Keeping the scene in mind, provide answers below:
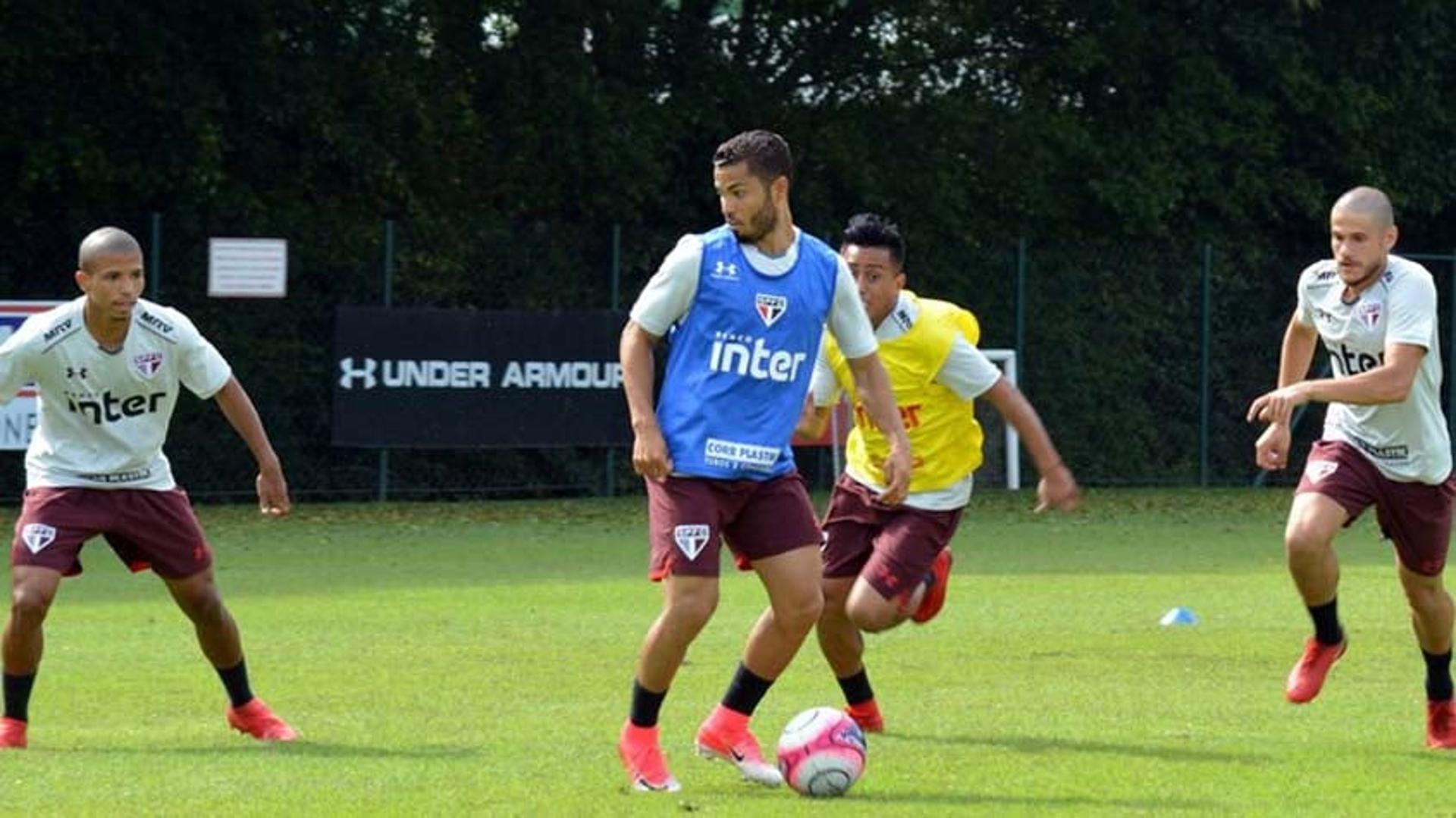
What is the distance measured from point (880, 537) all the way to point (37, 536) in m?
3.29

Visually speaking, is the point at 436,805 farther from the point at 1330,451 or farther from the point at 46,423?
the point at 1330,451

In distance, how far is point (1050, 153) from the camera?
102 feet

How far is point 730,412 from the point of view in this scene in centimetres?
884

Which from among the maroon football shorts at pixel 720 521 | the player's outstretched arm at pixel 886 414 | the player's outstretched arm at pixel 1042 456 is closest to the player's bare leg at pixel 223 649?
the maroon football shorts at pixel 720 521

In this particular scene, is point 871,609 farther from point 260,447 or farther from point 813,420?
point 260,447

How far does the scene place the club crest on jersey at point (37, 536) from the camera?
1030 centimetres

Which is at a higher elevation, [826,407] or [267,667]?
[826,407]

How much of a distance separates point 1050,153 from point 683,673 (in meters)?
19.2

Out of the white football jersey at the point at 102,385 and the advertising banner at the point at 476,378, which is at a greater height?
the white football jersey at the point at 102,385

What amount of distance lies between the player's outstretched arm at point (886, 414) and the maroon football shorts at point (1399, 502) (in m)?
2.14

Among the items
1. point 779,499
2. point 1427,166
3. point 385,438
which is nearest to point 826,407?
point 779,499

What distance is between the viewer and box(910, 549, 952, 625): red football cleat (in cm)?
1116

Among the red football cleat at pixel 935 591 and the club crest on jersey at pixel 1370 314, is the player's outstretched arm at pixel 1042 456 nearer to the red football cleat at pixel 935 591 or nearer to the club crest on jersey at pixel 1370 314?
the red football cleat at pixel 935 591

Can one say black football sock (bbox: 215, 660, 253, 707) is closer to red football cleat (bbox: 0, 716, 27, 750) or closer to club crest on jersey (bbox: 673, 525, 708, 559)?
red football cleat (bbox: 0, 716, 27, 750)
